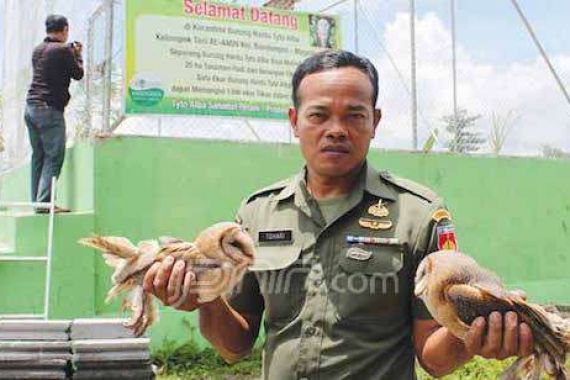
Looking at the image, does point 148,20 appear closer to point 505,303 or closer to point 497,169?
point 497,169

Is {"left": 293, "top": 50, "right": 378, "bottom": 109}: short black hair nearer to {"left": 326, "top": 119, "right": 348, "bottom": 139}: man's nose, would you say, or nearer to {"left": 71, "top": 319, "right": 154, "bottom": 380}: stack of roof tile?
{"left": 326, "top": 119, "right": 348, "bottom": 139}: man's nose

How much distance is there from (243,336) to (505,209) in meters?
Result: 5.99

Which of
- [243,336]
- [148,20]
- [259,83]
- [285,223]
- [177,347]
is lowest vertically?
[177,347]

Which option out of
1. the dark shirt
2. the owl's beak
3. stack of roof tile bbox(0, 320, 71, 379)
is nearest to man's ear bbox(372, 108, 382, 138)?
the owl's beak

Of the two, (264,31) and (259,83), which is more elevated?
(264,31)

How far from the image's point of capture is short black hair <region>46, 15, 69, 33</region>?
19.7 ft

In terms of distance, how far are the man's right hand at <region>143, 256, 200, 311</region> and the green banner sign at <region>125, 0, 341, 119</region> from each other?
445cm

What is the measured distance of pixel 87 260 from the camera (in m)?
5.51

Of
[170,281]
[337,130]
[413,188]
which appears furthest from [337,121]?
[170,281]

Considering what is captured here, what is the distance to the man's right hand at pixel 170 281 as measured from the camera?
1.62 metres

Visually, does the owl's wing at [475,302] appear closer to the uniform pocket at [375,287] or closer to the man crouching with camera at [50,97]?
the uniform pocket at [375,287]

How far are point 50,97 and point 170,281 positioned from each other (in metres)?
4.76

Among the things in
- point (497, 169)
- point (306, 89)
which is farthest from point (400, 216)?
point (497, 169)

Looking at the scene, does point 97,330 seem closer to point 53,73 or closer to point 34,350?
point 34,350
